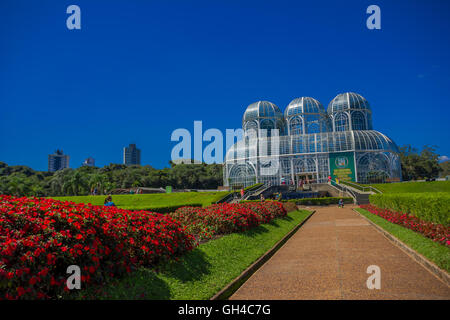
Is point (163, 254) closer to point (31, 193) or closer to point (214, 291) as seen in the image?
point (214, 291)

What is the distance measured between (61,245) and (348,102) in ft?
189

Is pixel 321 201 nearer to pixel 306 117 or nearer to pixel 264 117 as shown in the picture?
pixel 306 117

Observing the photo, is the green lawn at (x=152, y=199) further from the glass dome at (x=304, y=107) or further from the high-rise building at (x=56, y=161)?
the high-rise building at (x=56, y=161)

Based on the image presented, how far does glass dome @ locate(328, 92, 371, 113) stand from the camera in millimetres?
55625

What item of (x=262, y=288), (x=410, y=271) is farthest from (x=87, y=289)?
(x=410, y=271)

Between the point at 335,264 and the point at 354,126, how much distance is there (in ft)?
171

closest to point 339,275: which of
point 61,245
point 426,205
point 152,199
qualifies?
point 61,245

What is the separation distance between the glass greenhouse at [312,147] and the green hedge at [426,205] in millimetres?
28581

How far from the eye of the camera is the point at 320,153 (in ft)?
161

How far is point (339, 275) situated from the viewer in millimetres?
7102

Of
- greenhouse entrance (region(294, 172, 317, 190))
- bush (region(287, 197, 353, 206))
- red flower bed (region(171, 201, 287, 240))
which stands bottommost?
bush (region(287, 197, 353, 206))

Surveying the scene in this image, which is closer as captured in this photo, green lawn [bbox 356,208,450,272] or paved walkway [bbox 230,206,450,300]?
paved walkway [bbox 230,206,450,300]

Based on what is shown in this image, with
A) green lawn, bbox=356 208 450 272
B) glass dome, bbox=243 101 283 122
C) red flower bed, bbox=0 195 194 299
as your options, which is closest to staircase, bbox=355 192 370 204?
green lawn, bbox=356 208 450 272

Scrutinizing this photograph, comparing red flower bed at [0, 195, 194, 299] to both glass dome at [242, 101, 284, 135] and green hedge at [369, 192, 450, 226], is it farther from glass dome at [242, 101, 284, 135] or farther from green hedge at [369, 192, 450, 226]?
glass dome at [242, 101, 284, 135]
